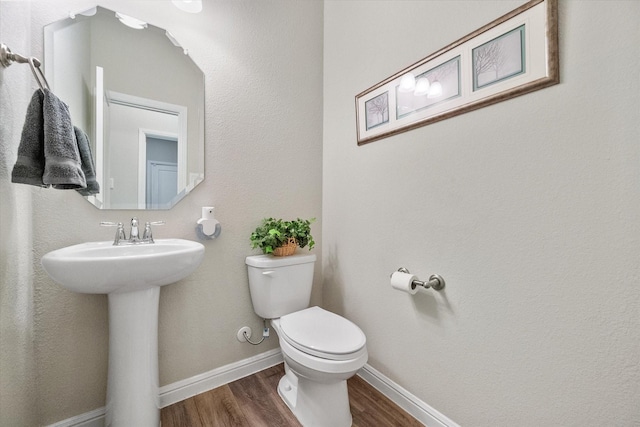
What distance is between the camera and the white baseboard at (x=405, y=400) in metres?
1.15

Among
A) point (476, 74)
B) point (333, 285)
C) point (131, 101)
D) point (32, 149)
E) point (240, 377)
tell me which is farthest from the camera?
point (333, 285)

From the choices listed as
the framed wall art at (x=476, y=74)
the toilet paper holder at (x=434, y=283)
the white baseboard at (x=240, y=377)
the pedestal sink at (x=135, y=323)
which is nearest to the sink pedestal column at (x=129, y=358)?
the pedestal sink at (x=135, y=323)

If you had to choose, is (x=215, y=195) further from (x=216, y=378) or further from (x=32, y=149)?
(x=216, y=378)

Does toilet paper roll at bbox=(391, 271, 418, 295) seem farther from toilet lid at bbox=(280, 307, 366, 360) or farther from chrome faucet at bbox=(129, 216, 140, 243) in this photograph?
chrome faucet at bbox=(129, 216, 140, 243)

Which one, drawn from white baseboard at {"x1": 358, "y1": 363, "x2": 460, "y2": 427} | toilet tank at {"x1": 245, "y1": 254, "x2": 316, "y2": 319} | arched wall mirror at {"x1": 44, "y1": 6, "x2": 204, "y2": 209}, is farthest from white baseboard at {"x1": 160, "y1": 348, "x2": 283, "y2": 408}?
arched wall mirror at {"x1": 44, "y1": 6, "x2": 204, "y2": 209}

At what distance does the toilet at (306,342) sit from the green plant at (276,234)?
0.27 feet

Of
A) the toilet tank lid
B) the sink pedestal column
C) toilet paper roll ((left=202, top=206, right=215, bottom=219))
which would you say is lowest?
the sink pedestal column

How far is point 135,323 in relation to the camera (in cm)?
101

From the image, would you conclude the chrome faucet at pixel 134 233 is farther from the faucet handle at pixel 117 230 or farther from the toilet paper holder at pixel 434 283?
the toilet paper holder at pixel 434 283

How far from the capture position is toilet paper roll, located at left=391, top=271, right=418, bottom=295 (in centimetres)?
116

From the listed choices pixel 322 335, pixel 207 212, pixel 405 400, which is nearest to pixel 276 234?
pixel 207 212

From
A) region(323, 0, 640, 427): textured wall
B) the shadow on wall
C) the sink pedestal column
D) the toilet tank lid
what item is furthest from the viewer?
the shadow on wall

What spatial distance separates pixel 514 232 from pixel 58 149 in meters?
1.59

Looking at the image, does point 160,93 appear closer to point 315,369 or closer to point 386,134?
point 386,134
